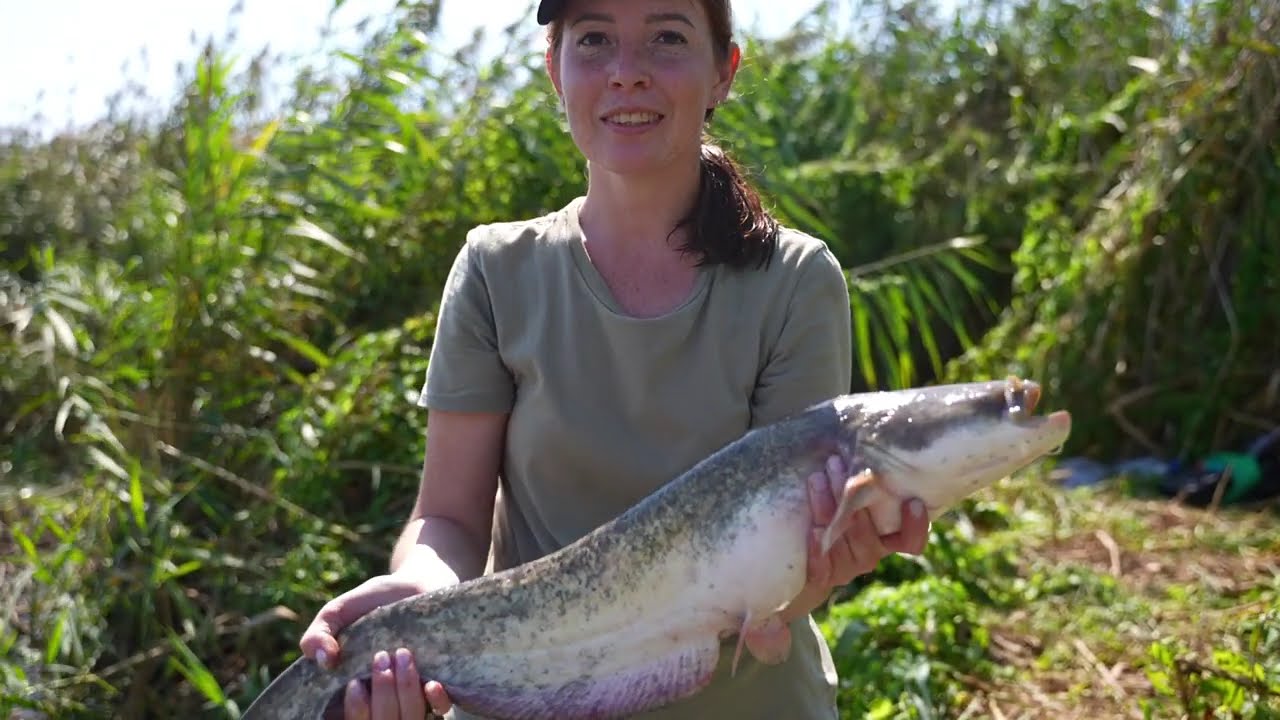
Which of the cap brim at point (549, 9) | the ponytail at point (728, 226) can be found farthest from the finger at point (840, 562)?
the cap brim at point (549, 9)

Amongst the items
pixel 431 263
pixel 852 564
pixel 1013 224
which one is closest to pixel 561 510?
pixel 852 564

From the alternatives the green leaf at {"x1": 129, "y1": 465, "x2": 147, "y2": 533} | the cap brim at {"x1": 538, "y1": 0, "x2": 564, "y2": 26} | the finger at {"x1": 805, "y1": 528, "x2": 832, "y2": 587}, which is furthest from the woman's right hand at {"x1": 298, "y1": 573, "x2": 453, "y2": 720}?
the green leaf at {"x1": 129, "y1": 465, "x2": 147, "y2": 533}

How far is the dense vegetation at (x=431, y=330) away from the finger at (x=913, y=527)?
139 centimetres

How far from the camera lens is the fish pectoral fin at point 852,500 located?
1856mm

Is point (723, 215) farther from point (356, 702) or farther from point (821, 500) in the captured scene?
point (356, 702)

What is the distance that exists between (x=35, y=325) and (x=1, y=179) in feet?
7.62

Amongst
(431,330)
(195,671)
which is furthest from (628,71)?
(431,330)

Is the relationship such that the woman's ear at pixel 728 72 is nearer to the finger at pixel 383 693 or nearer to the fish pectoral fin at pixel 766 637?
the fish pectoral fin at pixel 766 637

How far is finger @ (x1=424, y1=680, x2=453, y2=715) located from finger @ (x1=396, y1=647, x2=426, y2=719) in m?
0.02

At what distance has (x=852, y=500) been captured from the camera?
1.86 m

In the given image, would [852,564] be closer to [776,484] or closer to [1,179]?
[776,484]

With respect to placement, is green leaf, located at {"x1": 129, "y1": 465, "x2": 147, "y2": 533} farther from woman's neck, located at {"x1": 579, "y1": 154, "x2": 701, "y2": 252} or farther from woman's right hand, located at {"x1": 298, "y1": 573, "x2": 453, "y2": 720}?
woman's neck, located at {"x1": 579, "y1": 154, "x2": 701, "y2": 252}

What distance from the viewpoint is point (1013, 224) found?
20.4ft

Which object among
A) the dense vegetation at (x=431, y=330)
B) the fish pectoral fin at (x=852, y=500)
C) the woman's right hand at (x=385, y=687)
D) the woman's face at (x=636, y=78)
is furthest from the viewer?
the dense vegetation at (x=431, y=330)
